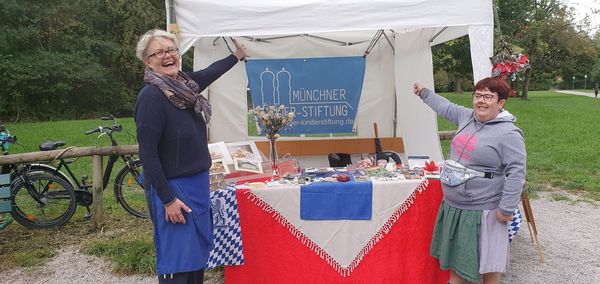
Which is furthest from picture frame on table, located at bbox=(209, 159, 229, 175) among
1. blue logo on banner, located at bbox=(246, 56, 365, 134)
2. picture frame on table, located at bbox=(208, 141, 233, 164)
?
blue logo on banner, located at bbox=(246, 56, 365, 134)

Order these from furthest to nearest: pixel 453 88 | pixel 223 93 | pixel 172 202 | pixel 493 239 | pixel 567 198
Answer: pixel 453 88
pixel 567 198
pixel 223 93
pixel 493 239
pixel 172 202

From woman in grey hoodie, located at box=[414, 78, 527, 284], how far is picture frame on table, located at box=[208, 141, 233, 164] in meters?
1.49

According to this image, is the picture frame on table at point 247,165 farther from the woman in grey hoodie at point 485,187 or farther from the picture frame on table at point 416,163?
the woman in grey hoodie at point 485,187

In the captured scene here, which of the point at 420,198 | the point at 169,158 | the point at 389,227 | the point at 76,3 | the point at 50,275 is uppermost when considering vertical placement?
the point at 76,3

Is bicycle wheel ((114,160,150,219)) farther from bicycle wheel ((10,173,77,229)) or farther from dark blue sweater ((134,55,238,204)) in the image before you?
dark blue sweater ((134,55,238,204))

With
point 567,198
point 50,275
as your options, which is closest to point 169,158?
point 50,275

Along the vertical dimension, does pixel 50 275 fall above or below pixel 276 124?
below

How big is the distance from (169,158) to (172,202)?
0.18m

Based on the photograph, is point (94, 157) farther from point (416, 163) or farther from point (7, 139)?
point (416, 163)

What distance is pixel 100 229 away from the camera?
417cm

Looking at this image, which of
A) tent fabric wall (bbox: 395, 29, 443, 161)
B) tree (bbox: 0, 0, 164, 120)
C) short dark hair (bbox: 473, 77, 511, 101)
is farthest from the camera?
tree (bbox: 0, 0, 164, 120)

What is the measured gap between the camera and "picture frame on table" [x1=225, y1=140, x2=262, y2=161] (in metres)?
3.24

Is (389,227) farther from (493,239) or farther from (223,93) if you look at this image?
(223,93)

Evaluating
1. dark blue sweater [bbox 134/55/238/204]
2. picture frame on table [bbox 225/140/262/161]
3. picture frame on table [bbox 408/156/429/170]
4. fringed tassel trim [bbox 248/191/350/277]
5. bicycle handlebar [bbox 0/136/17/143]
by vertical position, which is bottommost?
fringed tassel trim [bbox 248/191/350/277]
